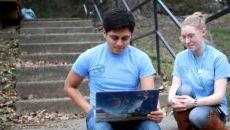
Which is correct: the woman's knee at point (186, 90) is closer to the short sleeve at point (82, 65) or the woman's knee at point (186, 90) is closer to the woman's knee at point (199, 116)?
the woman's knee at point (199, 116)

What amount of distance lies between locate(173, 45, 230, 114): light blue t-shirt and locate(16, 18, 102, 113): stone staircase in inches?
69.9

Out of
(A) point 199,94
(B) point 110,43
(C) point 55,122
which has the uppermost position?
(B) point 110,43

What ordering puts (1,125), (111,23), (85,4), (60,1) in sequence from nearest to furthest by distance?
(111,23) → (1,125) → (85,4) → (60,1)

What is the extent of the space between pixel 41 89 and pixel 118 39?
7.88 feet

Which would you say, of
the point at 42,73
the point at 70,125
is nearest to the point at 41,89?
the point at 42,73

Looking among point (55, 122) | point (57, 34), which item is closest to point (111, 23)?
point (55, 122)

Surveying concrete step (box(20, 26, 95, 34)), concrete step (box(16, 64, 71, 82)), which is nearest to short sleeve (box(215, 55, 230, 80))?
concrete step (box(16, 64, 71, 82))

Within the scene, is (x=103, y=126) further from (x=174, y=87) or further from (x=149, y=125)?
(x=174, y=87)

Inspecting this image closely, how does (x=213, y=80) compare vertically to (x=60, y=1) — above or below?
below

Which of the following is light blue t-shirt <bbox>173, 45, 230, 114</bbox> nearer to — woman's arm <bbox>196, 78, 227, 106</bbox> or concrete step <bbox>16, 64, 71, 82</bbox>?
woman's arm <bbox>196, 78, 227, 106</bbox>

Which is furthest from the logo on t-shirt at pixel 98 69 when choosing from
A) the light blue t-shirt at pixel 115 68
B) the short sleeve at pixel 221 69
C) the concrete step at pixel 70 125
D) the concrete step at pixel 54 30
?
the concrete step at pixel 54 30

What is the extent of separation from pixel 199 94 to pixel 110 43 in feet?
2.42

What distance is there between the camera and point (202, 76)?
3.34m

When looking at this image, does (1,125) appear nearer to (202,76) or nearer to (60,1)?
(202,76)
